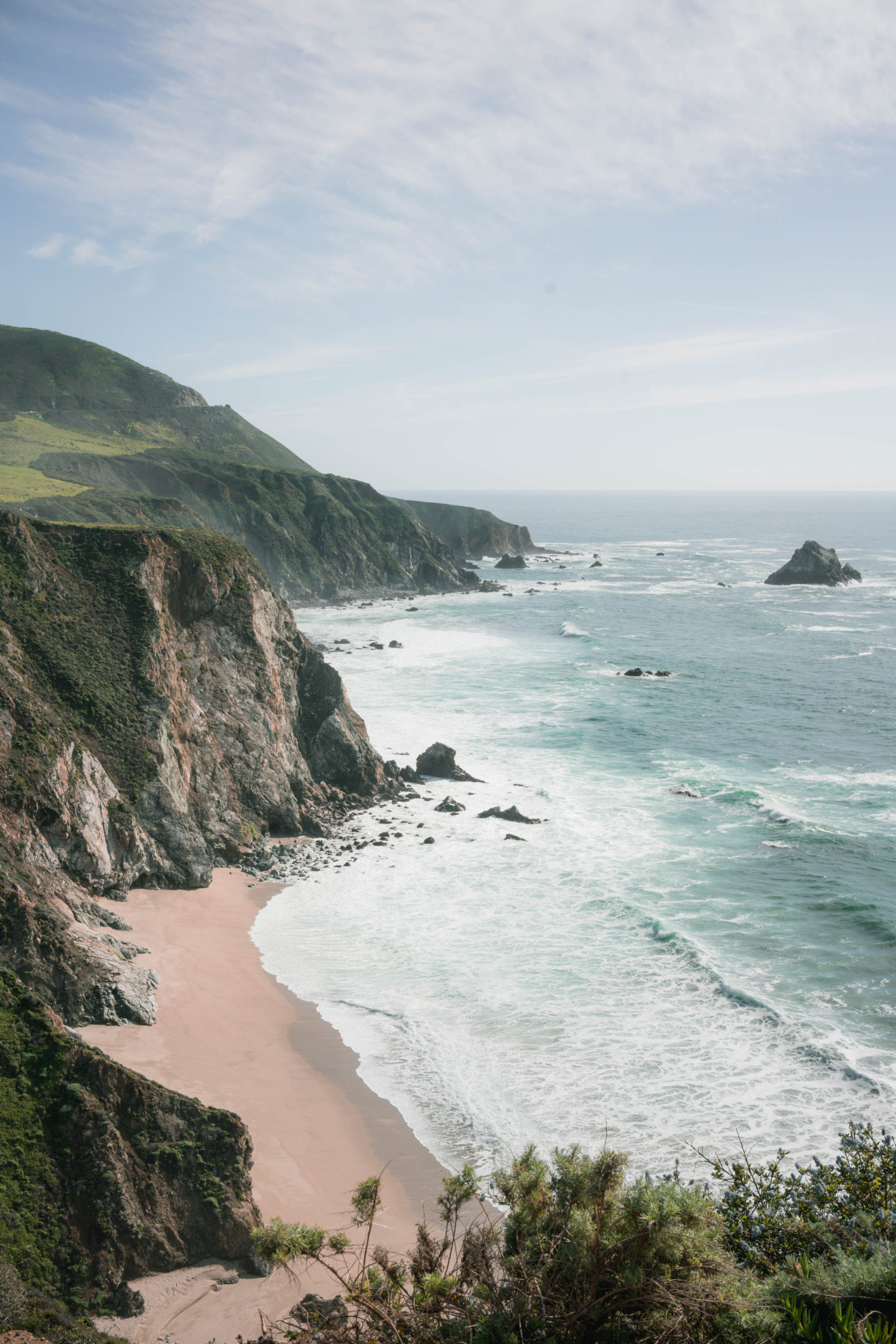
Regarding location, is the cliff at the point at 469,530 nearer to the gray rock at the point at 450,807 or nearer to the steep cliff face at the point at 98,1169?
the gray rock at the point at 450,807

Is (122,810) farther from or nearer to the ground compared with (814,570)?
nearer to the ground

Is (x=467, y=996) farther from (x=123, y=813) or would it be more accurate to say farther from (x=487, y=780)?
(x=487, y=780)

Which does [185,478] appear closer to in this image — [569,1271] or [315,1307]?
[315,1307]


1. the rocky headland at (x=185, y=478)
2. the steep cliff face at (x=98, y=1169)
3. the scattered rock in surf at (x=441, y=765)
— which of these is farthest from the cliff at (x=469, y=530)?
the steep cliff face at (x=98, y=1169)

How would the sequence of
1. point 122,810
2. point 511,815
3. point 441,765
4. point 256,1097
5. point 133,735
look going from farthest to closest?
1. point 441,765
2. point 511,815
3. point 133,735
4. point 122,810
5. point 256,1097

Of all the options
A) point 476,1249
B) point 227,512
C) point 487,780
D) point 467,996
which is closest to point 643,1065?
point 467,996

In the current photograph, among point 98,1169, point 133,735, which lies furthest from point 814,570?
point 98,1169
